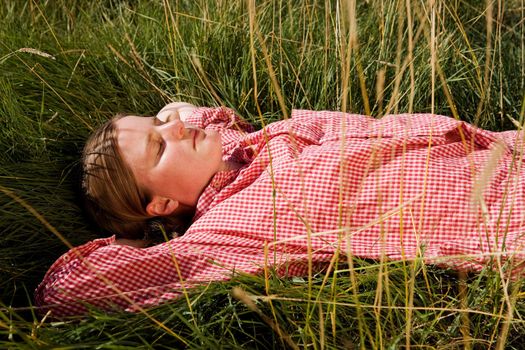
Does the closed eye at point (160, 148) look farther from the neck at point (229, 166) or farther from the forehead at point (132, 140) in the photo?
the neck at point (229, 166)

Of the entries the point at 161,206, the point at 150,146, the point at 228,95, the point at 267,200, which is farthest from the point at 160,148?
the point at 228,95

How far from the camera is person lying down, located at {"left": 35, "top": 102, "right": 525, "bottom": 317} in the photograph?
188 cm

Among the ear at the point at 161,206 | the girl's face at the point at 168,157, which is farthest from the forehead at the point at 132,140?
the ear at the point at 161,206

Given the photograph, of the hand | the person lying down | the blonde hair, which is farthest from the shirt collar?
the hand

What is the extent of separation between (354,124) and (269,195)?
39cm

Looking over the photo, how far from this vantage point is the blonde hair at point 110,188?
223cm

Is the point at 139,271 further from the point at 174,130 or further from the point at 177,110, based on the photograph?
the point at 177,110

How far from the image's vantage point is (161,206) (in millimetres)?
2309

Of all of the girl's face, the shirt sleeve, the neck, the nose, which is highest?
the nose

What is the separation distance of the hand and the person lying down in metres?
0.08

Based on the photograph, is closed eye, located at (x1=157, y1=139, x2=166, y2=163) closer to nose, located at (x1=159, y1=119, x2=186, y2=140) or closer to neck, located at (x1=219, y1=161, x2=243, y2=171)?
nose, located at (x1=159, y1=119, x2=186, y2=140)

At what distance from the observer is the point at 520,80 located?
110 inches

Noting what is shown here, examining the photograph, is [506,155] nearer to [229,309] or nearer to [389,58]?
[389,58]

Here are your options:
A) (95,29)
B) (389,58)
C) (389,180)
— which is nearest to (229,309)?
(389,180)
